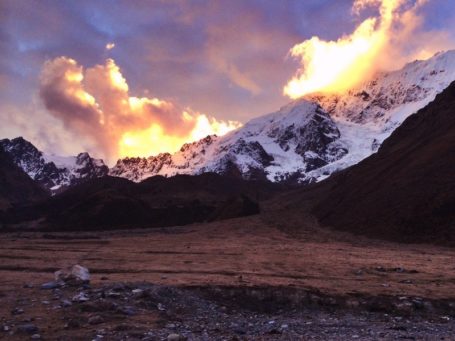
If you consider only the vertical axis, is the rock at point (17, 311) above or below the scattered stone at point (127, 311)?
above

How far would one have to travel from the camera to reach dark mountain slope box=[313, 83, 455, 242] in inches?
3120

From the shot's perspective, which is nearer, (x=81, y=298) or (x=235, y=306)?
(x=81, y=298)

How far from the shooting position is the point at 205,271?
37.4 metres

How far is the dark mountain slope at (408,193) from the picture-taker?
79.2 metres

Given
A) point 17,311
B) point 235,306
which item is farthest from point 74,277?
point 235,306

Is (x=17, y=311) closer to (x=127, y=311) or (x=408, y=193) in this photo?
(x=127, y=311)

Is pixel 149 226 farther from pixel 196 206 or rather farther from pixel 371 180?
pixel 371 180

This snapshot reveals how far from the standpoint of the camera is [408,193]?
9238 cm

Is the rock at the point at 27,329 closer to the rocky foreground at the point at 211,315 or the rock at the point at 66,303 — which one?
the rocky foreground at the point at 211,315

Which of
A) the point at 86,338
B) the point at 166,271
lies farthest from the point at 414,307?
the point at 166,271

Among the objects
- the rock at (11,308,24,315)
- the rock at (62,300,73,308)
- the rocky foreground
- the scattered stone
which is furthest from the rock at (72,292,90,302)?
the rock at (11,308,24,315)

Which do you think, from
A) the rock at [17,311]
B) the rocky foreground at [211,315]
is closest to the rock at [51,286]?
the rocky foreground at [211,315]

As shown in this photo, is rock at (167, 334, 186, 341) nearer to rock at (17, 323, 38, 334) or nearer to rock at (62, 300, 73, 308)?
rock at (17, 323, 38, 334)

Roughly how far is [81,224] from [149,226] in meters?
18.7
